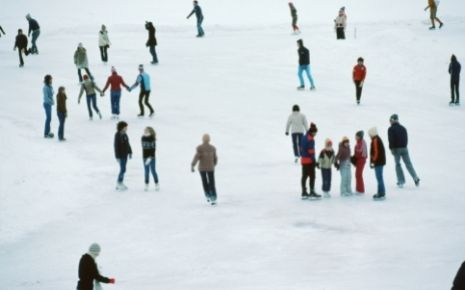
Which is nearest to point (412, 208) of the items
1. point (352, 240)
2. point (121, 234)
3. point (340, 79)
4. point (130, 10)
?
point (352, 240)

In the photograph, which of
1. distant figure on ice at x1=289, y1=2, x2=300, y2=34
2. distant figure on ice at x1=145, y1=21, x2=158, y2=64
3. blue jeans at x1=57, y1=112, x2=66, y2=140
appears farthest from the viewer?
distant figure on ice at x1=289, y1=2, x2=300, y2=34

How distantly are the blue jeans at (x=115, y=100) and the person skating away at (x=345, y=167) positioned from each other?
8858mm

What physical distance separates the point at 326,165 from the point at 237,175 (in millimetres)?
2940

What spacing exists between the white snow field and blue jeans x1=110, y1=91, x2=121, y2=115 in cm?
44

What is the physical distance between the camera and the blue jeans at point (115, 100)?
22.5m

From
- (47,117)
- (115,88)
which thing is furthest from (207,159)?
(115,88)

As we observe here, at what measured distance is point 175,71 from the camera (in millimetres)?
29562

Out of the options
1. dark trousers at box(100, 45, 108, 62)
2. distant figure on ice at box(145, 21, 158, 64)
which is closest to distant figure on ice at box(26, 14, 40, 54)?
dark trousers at box(100, 45, 108, 62)

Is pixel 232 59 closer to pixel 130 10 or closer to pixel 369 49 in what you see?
pixel 369 49

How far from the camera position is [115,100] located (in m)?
22.7

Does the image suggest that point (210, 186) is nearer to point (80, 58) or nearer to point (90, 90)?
point (90, 90)

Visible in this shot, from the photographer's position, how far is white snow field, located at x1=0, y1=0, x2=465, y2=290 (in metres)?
12.5

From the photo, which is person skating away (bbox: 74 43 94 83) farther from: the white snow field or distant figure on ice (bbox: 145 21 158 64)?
distant figure on ice (bbox: 145 21 158 64)

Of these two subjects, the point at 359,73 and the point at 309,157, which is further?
the point at 359,73
